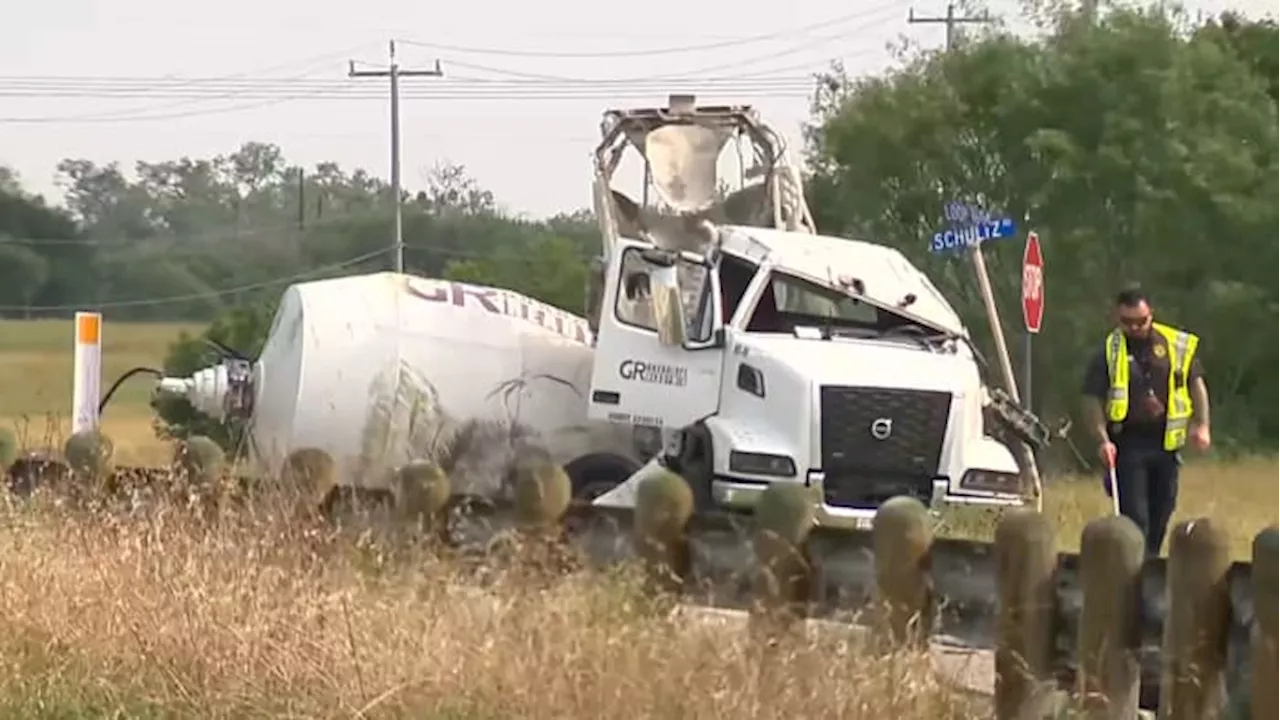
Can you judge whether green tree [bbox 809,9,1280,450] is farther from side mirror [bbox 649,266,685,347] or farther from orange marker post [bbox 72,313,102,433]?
orange marker post [bbox 72,313,102,433]

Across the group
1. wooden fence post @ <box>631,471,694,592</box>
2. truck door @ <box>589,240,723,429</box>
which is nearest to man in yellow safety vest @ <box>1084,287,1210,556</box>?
truck door @ <box>589,240,723,429</box>

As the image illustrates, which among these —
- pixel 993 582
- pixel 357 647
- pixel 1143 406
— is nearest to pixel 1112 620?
pixel 993 582

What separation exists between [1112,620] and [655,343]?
8.39 meters

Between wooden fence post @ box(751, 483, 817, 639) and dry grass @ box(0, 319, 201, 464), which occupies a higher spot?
dry grass @ box(0, 319, 201, 464)

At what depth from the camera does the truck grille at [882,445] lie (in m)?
14.5

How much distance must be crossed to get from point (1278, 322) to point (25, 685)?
956 inches

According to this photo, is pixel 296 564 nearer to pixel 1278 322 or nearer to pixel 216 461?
pixel 216 461

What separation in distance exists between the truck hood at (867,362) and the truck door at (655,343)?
18.9 inches

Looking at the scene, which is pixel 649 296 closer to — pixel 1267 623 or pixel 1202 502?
pixel 1202 502

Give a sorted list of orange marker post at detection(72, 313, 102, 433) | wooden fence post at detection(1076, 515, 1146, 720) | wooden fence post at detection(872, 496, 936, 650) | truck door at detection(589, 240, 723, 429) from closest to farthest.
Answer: wooden fence post at detection(1076, 515, 1146, 720) → wooden fence post at detection(872, 496, 936, 650) → orange marker post at detection(72, 313, 102, 433) → truck door at detection(589, 240, 723, 429)

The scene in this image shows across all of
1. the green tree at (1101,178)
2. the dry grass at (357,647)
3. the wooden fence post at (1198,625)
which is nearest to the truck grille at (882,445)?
the dry grass at (357,647)

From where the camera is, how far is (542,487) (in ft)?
31.1

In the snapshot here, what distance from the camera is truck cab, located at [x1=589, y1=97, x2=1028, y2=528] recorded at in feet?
47.7

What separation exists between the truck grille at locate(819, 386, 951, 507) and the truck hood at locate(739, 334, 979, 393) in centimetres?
10
